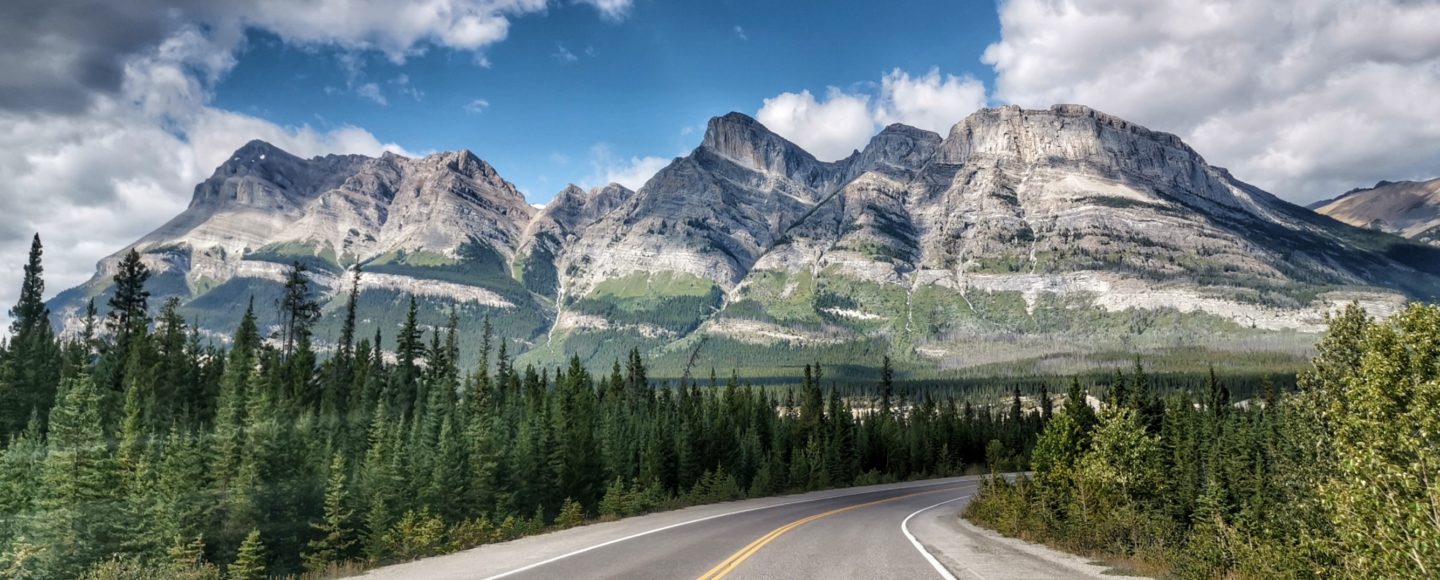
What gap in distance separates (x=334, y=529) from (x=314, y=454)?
2504 cm

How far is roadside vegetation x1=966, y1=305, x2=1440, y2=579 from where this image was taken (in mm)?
11406

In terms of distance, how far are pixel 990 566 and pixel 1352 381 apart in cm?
774

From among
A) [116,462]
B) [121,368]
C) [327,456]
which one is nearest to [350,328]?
[121,368]

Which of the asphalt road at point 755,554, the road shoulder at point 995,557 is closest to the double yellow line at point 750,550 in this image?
the asphalt road at point 755,554

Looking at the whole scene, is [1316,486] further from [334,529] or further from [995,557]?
[334,529]

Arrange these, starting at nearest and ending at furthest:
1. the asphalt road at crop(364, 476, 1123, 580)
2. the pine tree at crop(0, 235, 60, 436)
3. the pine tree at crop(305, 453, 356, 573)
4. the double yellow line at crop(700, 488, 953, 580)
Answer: the double yellow line at crop(700, 488, 953, 580) < the asphalt road at crop(364, 476, 1123, 580) < the pine tree at crop(305, 453, 356, 573) < the pine tree at crop(0, 235, 60, 436)

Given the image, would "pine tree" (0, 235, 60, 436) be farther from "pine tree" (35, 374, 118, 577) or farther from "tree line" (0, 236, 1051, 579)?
"pine tree" (35, 374, 118, 577)

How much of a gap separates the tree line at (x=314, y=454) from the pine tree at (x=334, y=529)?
0.23 metres

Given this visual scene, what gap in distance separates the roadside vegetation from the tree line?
17.2 meters

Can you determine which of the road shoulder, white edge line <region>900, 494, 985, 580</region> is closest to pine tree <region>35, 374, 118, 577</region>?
white edge line <region>900, 494, 985, 580</region>

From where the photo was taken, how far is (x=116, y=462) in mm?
40594

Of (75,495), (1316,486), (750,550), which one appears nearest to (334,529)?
(75,495)

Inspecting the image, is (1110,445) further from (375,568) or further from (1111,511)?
(375,568)

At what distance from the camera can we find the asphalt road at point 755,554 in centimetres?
1520
